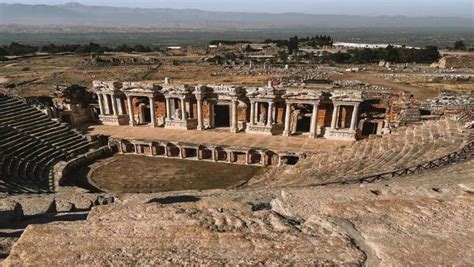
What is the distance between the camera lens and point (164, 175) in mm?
25375

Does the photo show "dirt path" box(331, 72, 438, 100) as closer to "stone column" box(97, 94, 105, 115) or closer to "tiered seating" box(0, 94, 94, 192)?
"stone column" box(97, 94, 105, 115)

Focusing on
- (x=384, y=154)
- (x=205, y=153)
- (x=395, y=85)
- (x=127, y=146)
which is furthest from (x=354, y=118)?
(x=395, y=85)

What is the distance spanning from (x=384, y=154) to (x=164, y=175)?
609 inches

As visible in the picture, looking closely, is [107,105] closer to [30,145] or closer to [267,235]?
[30,145]

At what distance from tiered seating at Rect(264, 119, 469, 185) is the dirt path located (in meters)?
16.9

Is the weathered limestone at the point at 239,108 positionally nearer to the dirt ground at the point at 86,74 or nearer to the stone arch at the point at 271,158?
the stone arch at the point at 271,158

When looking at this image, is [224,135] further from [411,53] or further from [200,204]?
[411,53]

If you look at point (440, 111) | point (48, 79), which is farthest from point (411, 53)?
point (48, 79)

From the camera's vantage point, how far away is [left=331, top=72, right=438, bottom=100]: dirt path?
41594 millimetres

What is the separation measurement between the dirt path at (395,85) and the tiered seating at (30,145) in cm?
3727

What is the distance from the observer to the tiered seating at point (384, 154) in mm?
18328

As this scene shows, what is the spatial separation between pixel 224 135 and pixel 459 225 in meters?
25.7

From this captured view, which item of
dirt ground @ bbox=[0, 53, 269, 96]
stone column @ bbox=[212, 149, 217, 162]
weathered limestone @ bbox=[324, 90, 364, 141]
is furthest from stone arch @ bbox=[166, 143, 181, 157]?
dirt ground @ bbox=[0, 53, 269, 96]

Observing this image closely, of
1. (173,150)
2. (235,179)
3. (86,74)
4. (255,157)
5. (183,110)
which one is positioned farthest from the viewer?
(86,74)
